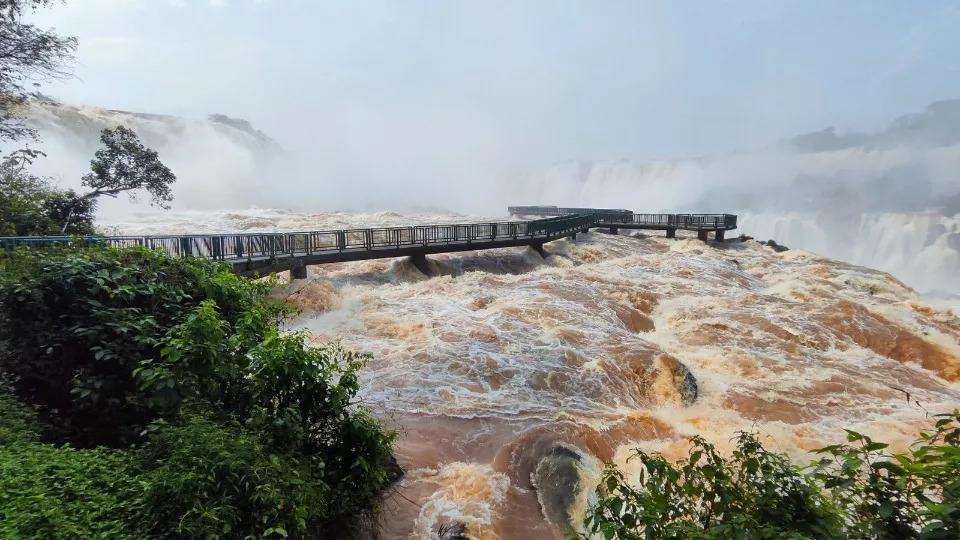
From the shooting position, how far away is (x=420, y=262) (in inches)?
790

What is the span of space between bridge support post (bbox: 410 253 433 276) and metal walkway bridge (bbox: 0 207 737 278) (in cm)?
4

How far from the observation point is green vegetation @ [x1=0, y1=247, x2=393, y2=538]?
338 centimetres

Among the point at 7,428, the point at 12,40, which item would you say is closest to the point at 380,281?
the point at 12,40

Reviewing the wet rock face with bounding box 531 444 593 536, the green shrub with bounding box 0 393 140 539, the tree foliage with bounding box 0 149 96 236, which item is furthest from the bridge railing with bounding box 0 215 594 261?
the wet rock face with bounding box 531 444 593 536

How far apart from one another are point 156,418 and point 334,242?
1397 centimetres

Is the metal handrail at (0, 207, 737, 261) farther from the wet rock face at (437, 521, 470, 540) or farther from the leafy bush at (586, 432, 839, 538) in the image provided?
the leafy bush at (586, 432, 839, 538)

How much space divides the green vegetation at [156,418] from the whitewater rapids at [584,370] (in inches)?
69.9

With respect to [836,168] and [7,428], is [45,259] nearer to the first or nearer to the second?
[7,428]

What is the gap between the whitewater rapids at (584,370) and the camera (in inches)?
259

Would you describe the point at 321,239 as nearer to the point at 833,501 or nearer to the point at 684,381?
the point at 684,381

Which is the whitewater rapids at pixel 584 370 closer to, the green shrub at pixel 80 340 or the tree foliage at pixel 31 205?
the green shrub at pixel 80 340

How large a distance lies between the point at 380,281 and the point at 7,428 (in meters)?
13.8

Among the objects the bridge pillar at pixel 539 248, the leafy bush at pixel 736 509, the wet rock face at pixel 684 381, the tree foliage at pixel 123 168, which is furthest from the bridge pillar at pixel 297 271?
the leafy bush at pixel 736 509

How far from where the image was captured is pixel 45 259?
18.3ft
